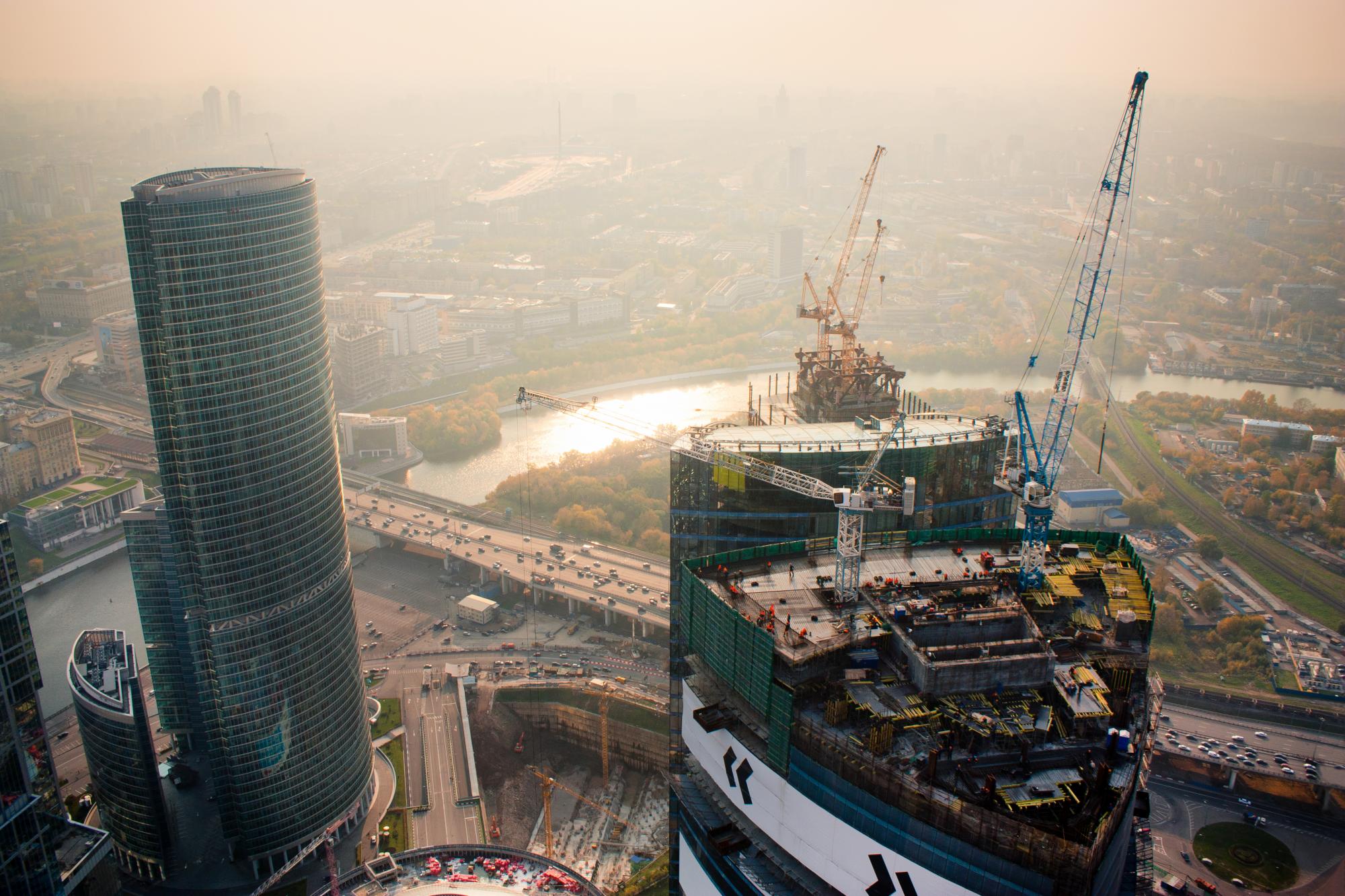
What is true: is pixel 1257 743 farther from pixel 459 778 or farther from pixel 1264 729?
pixel 459 778

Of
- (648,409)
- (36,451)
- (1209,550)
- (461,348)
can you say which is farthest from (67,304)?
(1209,550)

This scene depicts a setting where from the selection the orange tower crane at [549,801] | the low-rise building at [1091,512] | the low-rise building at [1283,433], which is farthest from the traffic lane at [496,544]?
the low-rise building at [1283,433]

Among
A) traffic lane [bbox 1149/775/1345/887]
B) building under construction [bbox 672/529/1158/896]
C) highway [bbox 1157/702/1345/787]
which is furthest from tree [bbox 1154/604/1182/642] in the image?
building under construction [bbox 672/529/1158/896]

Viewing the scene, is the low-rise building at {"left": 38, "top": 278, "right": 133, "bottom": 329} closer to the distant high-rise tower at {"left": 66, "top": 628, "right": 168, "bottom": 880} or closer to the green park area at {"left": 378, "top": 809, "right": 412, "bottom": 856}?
the distant high-rise tower at {"left": 66, "top": 628, "right": 168, "bottom": 880}

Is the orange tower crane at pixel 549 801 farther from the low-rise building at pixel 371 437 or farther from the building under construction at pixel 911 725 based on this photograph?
the low-rise building at pixel 371 437

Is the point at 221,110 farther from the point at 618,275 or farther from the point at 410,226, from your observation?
the point at 618,275

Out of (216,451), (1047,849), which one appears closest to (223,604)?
(216,451)

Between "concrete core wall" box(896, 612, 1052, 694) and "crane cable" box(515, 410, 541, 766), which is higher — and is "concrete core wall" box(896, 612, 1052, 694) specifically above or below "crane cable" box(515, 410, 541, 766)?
above
